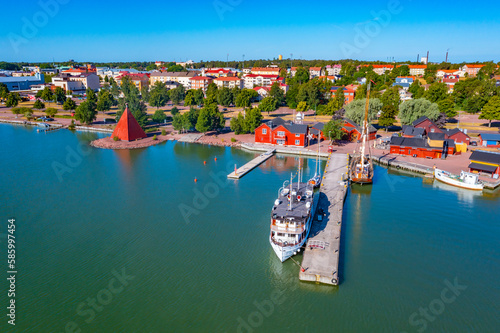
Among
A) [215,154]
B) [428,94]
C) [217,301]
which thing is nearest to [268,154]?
[215,154]

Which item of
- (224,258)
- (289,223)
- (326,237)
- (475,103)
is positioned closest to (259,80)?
(475,103)

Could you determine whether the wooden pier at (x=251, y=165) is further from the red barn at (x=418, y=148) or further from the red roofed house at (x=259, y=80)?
the red roofed house at (x=259, y=80)

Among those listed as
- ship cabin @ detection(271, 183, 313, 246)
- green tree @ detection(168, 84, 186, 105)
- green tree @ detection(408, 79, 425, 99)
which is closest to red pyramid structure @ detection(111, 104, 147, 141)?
green tree @ detection(168, 84, 186, 105)

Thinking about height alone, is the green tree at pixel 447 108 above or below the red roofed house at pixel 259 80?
below

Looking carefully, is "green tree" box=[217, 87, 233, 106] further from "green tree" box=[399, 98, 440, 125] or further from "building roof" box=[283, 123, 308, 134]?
"green tree" box=[399, 98, 440, 125]

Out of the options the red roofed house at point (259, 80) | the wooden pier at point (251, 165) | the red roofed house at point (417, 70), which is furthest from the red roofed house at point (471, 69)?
the wooden pier at point (251, 165)

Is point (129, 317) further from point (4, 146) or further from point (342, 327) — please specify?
point (4, 146)

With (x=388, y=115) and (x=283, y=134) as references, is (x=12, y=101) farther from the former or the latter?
(x=388, y=115)
